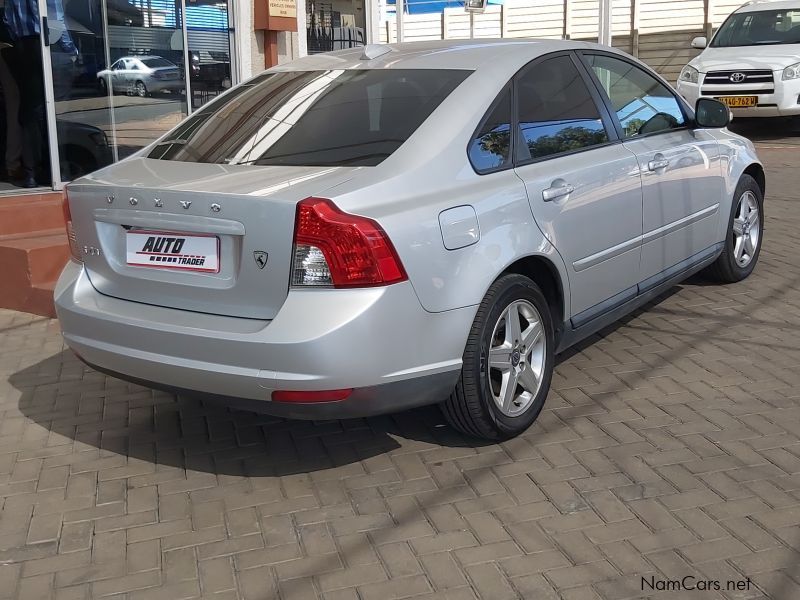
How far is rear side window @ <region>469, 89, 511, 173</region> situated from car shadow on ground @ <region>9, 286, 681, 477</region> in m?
1.08

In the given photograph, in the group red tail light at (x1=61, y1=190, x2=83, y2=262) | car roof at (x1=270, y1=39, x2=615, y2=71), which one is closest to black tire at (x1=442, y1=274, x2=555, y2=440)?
car roof at (x1=270, y1=39, x2=615, y2=71)

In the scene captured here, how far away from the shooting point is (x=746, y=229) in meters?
6.52

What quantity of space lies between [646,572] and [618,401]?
156cm

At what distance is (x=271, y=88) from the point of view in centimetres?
462

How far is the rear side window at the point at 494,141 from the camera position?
13.0 feet

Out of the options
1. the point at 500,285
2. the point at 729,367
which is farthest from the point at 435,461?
the point at 729,367

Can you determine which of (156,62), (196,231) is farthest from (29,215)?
(196,231)

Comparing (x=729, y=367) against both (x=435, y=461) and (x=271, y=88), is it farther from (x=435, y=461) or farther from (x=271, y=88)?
(x=271, y=88)

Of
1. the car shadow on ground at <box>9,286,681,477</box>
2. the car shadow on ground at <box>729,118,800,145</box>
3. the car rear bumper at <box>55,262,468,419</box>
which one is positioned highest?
the car shadow on ground at <box>729,118,800,145</box>

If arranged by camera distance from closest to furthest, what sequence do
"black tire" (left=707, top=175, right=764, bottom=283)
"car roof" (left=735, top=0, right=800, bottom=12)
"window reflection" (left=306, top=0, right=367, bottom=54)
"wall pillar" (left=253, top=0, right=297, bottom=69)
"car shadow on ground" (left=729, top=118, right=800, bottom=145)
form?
"black tire" (left=707, top=175, right=764, bottom=283)
"wall pillar" (left=253, top=0, right=297, bottom=69)
"window reflection" (left=306, top=0, right=367, bottom=54)
"car roof" (left=735, top=0, right=800, bottom=12)
"car shadow on ground" (left=729, top=118, right=800, bottom=145)

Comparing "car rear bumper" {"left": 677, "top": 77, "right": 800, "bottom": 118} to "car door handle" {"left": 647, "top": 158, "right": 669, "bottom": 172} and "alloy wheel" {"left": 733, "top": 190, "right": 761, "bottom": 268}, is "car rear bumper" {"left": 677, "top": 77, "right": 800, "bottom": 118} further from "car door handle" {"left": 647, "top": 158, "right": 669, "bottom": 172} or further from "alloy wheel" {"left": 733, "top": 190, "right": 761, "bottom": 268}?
"car door handle" {"left": 647, "top": 158, "right": 669, "bottom": 172}

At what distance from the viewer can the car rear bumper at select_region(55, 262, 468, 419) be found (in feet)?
11.0

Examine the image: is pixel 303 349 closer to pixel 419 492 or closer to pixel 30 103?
pixel 419 492

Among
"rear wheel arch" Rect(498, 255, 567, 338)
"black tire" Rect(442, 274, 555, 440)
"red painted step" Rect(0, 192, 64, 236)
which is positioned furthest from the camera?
"red painted step" Rect(0, 192, 64, 236)
